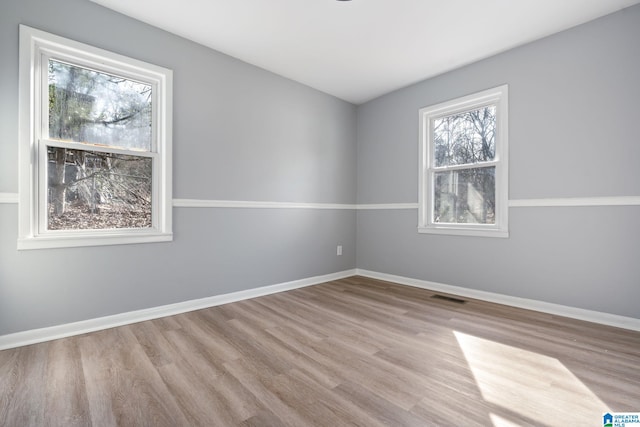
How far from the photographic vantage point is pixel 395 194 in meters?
3.74

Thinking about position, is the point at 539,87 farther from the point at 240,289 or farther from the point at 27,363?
the point at 27,363

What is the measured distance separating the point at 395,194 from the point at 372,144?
2.71ft

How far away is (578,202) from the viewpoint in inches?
95.0

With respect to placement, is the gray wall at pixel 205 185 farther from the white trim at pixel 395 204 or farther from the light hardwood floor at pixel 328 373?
the light hardwood floor at pixel 328 373

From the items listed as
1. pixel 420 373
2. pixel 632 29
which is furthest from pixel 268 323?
pixel 632 29

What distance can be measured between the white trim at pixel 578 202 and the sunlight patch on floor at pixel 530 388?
140 centimetres

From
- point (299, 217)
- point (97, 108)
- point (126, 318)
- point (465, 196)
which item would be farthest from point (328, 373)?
point (97, 108)

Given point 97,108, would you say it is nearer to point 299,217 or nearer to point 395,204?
point 299,217

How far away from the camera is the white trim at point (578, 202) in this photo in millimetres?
→ 2205

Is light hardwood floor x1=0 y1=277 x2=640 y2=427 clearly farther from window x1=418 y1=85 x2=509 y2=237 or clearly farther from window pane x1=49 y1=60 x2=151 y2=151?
window pane x1=49 y1=60 x2=151 y2=151

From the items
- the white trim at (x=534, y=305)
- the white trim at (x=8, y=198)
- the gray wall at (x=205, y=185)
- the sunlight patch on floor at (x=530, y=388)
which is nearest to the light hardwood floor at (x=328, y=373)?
the sunlight patch on floor at (x=530, y=388)

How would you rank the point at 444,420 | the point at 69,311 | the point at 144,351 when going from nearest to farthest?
the point at 444,420
the point at 144,351
the point at 69,311

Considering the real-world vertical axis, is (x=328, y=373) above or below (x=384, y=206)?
below

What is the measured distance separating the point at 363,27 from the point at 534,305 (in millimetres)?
2940
